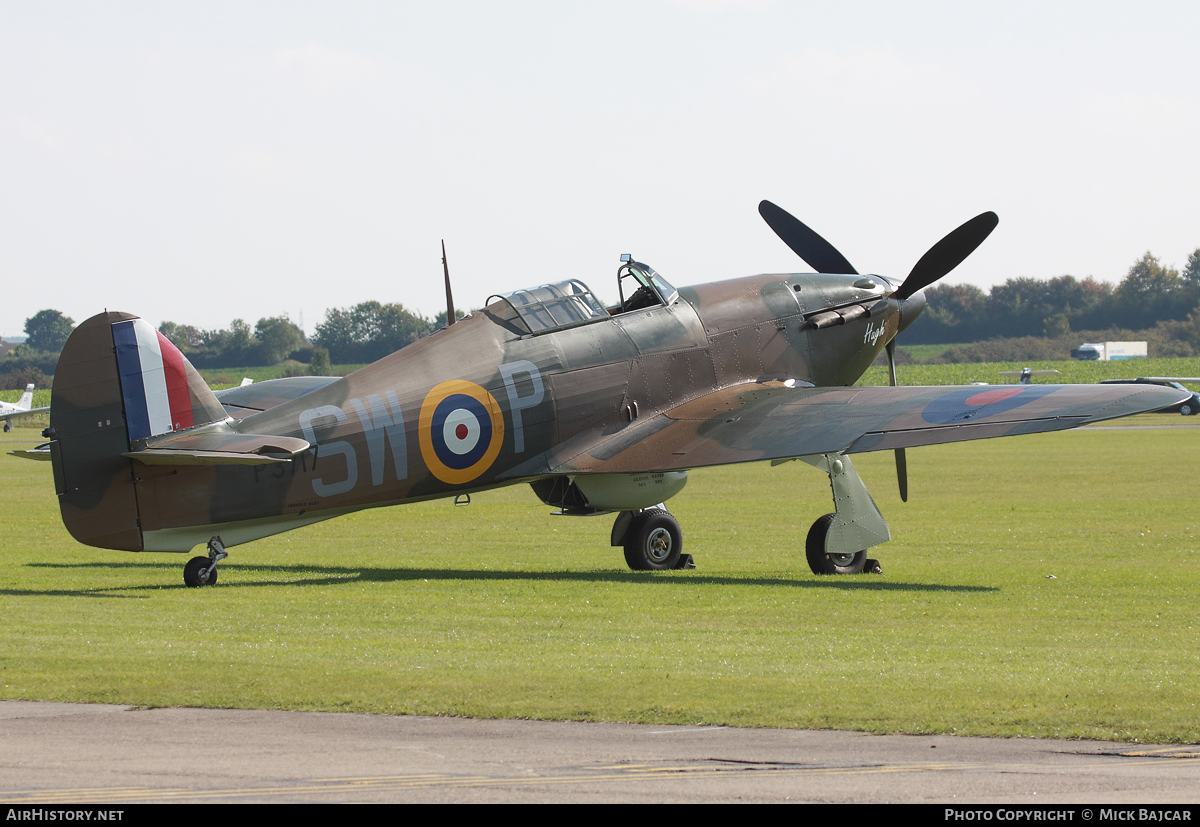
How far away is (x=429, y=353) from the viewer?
15.3 metres

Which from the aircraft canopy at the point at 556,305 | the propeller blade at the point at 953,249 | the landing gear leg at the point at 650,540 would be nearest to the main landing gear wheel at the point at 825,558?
the landing gear leg at the point at 650,540

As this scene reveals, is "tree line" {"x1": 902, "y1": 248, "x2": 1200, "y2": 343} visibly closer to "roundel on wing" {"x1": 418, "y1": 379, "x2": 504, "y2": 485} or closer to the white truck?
the white truck

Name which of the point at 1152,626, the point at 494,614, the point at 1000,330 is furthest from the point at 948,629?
the point at 1000,330

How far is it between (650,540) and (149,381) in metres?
6.15

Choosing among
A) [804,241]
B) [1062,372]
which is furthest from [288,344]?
[804,241]

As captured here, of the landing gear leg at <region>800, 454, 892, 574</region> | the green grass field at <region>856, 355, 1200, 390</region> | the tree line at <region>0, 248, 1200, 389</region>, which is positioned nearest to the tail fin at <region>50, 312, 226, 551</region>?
the landing gear leg at <region>800, 454, 892, 574</region>

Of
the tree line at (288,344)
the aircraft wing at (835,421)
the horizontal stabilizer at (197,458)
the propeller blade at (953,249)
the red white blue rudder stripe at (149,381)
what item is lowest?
the aircraft wing at (835,421)

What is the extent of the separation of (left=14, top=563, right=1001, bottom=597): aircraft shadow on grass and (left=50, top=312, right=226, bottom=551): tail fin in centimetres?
100

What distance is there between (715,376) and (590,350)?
1985 millimetres

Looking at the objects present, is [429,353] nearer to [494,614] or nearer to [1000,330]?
[494,614]

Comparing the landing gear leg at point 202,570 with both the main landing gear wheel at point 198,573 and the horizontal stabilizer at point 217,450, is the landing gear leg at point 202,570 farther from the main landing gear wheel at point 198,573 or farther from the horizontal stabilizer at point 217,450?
the horizontal stabilizer at point 217,450

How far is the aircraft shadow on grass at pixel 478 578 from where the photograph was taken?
14.3 metres

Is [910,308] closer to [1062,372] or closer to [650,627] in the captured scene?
[650,627]

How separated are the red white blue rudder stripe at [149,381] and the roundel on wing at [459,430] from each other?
8.13 ft
